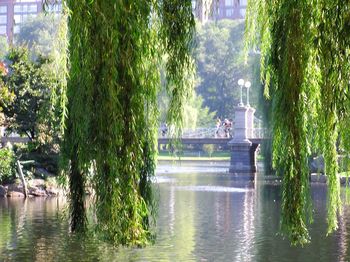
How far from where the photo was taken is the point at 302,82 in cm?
520

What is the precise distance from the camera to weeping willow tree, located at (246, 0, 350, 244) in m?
5.04

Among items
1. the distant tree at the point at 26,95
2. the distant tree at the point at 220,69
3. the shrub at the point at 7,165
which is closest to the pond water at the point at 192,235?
the shrub at the point at 7,165

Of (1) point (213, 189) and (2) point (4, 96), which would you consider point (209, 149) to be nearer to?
(1) point (213, 189)

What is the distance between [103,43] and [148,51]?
53cm

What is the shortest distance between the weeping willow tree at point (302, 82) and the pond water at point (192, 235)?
4.13 metres

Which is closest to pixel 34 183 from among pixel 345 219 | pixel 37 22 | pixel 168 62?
pixel 345 219

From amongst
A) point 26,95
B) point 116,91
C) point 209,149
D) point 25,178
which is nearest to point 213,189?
point 25,178

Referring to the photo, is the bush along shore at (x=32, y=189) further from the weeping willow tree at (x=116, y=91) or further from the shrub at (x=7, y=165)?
the weeping willow tree at (x=116, y=91)

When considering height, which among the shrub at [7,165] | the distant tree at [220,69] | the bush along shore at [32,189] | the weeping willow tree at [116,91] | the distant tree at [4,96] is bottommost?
the bush along shore at [32,189]

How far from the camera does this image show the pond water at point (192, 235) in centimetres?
1511

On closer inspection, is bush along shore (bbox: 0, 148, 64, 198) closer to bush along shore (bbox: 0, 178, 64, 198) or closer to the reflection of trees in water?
bush along shore (bbox: 0, 178, 64, 198)

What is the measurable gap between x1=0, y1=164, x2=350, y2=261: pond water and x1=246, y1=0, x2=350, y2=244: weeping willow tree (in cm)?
413

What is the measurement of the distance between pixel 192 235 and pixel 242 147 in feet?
98.4

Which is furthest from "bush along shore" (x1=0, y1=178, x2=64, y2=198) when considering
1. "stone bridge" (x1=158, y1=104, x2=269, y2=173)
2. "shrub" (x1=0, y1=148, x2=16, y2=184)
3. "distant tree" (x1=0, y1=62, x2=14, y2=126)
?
"stone bridge" (x1=158, y1=104, x2=269, y2=173)
